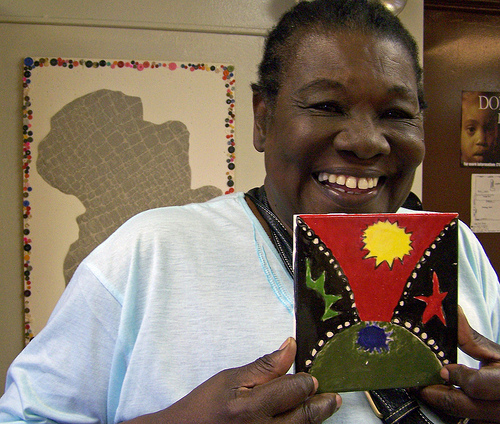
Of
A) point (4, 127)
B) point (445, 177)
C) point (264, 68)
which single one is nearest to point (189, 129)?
point (4, 127)

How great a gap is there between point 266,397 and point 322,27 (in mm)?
564

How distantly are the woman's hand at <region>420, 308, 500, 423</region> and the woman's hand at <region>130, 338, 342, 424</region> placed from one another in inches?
6.1

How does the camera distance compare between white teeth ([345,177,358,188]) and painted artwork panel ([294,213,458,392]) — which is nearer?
painted artwork panel ([294,213,458,392])

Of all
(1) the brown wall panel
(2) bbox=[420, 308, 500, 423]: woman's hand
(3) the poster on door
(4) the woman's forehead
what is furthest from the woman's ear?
(3) the poster on door

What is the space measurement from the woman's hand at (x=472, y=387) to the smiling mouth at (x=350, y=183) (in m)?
0.23

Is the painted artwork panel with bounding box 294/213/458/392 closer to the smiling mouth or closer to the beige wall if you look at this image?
the smiling mouth

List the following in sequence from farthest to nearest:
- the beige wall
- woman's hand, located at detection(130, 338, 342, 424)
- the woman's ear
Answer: the beige wall
the woman's ear
woman's hand, located at detection(130, 338, 342, 424)

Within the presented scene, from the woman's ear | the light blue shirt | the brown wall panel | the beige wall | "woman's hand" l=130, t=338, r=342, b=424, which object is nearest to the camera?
"woman's hand" l=130, t=338, r=342, b=424

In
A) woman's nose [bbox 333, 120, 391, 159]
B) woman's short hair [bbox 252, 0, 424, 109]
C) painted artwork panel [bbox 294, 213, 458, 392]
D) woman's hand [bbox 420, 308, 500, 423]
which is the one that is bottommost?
woman's hand [bbox 420, 308, 500, 423]

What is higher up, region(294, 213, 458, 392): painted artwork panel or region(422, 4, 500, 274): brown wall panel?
region(422, 4, 500, 274): brown wall panel

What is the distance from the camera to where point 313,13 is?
0.74 meters

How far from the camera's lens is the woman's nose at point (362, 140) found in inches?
25.7

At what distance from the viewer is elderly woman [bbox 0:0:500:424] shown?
2.11 ft

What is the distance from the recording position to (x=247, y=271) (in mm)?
723
